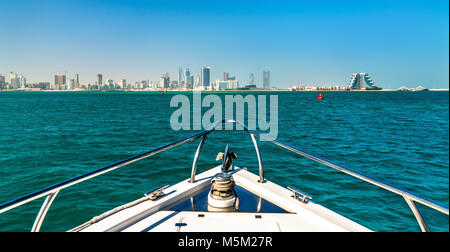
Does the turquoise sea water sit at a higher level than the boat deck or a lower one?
lower

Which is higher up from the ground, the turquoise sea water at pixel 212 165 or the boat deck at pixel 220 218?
the boat deck at pixel 220 218

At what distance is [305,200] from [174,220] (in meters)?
1.62

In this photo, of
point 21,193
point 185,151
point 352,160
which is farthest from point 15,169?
point 352,160

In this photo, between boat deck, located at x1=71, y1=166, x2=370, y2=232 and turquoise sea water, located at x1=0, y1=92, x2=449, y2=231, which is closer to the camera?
boat deck, located at x1=71, y1=166, x2=370, y2=232

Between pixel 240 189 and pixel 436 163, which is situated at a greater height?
pixel 240 189

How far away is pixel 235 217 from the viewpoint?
260 cm

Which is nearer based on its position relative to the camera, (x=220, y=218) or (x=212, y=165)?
(x=220, y=218)

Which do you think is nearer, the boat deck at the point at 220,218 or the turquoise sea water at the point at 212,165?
the boat deck at the point at 220,218

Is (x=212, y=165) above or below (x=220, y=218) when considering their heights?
below

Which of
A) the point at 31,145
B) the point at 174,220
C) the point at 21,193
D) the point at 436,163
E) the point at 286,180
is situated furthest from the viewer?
the point at 31,145
